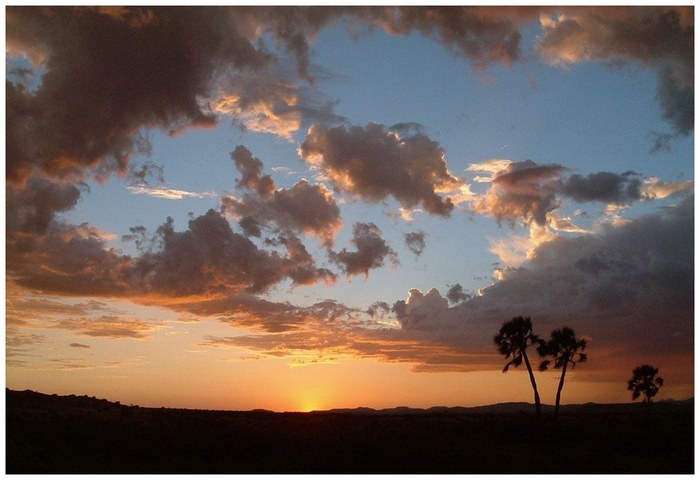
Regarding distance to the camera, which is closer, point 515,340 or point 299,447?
point 299,447

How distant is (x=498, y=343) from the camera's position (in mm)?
51219

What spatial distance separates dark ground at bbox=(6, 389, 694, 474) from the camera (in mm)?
24141

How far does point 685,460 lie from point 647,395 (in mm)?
55736

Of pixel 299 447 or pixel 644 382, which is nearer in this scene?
pixel 299 447

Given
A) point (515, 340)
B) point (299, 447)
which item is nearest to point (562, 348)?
point (515, 340)

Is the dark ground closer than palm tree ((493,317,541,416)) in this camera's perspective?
Yes

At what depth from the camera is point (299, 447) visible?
28.6 m

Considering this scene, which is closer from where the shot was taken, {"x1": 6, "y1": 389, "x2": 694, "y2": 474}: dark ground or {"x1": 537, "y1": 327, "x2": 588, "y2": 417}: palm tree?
{"x1": 6, "y1": 389, "x2": 694, "y2": 474}: dark ground

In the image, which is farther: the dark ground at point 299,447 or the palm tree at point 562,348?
the palm tree at point 562,348

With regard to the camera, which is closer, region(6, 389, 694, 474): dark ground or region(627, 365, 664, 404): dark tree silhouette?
region(6, 389, 694, 474): dark ground

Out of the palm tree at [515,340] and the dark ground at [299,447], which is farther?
the palm tree at [515,340]

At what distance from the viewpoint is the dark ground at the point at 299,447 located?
24.1m

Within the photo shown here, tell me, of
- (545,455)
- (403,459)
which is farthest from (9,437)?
(545,455)

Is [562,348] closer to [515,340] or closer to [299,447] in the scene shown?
[515,340]
